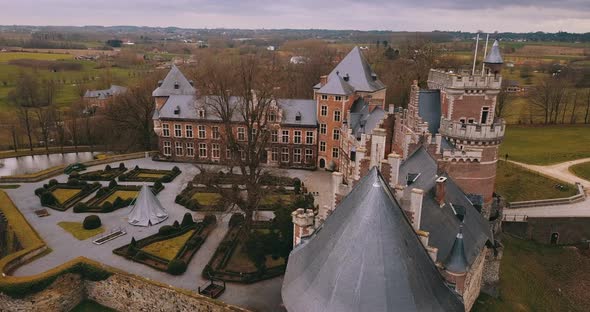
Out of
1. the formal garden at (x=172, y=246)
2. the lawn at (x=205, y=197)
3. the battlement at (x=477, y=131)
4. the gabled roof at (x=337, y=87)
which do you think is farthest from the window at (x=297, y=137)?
the battlement at (x=477, y=131)

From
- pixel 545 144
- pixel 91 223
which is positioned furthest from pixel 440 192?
pixel 545 144

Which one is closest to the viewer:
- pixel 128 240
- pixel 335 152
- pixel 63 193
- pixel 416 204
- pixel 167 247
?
pixel 416 204

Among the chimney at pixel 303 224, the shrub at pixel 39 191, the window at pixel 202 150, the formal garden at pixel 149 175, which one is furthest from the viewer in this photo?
the window at pixel 202 150

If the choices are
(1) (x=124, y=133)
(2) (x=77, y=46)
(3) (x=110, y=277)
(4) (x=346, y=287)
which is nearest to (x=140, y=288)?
(3) (x=110, y=277)

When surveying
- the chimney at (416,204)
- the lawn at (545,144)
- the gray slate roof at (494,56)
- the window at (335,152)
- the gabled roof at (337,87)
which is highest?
the gray slate roof at (494,56)

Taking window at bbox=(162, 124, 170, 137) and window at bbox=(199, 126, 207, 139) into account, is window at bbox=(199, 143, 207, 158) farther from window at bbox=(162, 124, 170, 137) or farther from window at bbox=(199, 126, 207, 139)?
window at bbox=(162, 124, 170, 137)

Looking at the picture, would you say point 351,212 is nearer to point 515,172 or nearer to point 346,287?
point 346,287

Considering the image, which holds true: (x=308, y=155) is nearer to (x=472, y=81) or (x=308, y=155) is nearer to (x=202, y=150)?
(x=202, y=150)

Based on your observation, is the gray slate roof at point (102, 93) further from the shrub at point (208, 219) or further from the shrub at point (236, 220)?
the shrub at point (236, 220)
